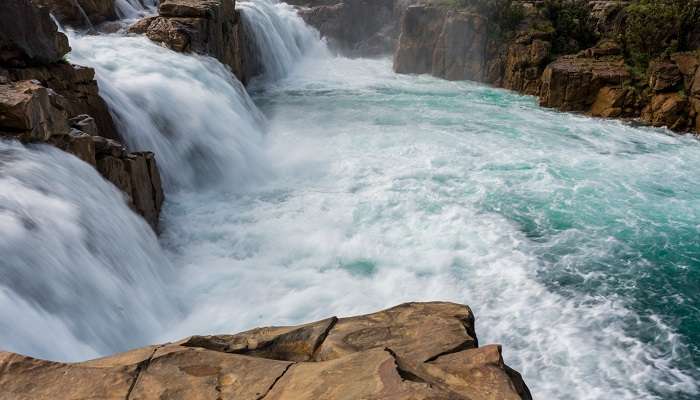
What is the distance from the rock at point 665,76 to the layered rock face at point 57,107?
1320 centimetres

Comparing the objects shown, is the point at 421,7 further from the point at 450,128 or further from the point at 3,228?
the point at 3,228

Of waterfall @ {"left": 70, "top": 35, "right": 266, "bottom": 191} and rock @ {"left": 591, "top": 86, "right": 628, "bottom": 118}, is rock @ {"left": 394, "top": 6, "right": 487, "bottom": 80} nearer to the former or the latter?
rock @ {"left": 591, "top": 86, "right": 628, "bottom": 118}

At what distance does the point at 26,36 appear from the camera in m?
7.62

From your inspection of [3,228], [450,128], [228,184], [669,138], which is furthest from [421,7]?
[3,228]

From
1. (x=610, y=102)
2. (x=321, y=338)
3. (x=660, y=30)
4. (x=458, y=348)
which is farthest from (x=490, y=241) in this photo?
(x=660, y=30)

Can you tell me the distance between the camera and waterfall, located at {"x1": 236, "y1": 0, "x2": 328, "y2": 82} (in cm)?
1988

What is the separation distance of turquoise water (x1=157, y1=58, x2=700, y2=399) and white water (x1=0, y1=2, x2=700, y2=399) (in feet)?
0.10

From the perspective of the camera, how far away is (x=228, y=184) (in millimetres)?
10375

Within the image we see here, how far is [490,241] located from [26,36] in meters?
7.32

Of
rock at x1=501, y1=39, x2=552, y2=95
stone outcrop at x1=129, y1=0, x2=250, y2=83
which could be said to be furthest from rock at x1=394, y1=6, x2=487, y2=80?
stone outcrop at x1=129, y1=0, x2=250, y2=83

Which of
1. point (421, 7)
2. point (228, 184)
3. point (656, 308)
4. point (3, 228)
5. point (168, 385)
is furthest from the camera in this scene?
point (421, 7)

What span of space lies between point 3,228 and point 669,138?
14.3m

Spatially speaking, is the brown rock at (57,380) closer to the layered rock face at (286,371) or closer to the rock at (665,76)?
the layered rock face at (286,371)

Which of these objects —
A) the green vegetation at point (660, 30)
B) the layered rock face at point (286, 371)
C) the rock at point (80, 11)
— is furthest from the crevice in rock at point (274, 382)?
the green vegetation at point (660, 30)
